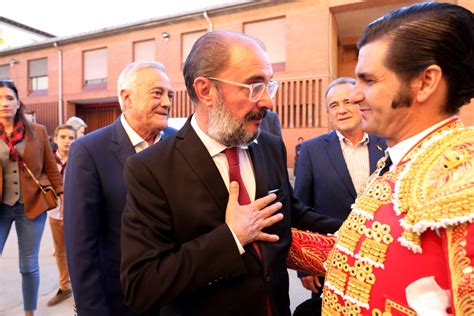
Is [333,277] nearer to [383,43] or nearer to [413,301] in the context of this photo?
[413,301]

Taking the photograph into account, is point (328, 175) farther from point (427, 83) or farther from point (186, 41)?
point (186, 41)

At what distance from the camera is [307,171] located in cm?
273

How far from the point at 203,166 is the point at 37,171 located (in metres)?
2.37

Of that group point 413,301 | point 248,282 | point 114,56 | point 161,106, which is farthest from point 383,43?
point 114,56

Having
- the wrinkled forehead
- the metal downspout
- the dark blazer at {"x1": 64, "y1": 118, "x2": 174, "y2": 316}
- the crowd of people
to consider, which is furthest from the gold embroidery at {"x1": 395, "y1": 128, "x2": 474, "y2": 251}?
the metal downspout

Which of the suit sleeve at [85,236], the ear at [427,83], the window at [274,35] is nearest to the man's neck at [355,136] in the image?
the ear at [427,83]

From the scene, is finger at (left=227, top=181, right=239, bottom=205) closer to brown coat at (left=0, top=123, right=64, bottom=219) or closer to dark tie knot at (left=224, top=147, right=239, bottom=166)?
dark tie knot at (left=224, top=147, right=239, bottom=166)

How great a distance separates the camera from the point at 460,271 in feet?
2.53

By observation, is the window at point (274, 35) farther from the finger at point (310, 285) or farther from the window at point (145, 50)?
the finger at point (310, 285)

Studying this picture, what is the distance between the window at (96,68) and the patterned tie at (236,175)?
17.6 metres

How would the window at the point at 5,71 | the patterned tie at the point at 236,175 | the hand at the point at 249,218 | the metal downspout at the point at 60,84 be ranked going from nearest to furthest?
the hand at the point at 249,218 < the patterned tie at the point at 236,175 < the metal downspout at the point at 60,84 < the window at the point at 5,71

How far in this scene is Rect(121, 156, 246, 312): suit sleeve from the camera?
1.17 m

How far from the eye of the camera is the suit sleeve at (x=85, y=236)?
171 cm

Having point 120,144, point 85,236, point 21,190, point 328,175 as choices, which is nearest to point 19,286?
point 21,190
